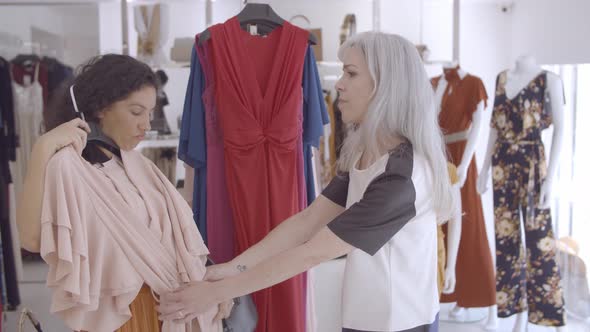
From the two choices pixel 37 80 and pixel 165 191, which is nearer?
pixel 165 191

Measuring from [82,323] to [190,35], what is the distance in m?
2.83

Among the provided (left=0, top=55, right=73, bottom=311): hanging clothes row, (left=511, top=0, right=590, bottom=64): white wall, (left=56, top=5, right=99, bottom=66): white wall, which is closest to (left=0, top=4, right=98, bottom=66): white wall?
(left=56, top=5, right=99, bottom=66): white wall

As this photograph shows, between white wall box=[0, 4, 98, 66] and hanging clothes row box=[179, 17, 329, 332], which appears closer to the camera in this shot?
hanging clothes row box=[179, 17, 329, 332]

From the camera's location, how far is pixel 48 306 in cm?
399

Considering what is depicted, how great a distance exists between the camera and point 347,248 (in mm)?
1469

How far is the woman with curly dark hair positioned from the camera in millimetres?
1342

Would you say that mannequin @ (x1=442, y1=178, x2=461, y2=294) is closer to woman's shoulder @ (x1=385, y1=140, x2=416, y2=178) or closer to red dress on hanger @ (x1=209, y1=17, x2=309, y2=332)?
red dress on hanger @ (x1=209, y1=17, x2=309, y2=332)

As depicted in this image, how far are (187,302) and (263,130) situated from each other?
90cm

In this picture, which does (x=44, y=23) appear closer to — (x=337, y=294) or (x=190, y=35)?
(x=190, y=35)

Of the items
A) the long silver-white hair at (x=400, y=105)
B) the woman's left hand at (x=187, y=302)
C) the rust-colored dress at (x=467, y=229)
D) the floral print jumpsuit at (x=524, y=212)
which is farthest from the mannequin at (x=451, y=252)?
the woman's left hand at (x=187, y=302)

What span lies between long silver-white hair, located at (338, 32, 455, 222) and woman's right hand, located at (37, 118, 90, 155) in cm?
76

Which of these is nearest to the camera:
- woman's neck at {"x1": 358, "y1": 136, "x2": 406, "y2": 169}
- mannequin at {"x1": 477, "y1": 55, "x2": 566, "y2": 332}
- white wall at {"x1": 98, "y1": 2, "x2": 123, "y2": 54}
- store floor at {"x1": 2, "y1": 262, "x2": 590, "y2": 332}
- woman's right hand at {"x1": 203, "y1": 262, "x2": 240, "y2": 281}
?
woman's neck at {"x1": 358, "y1": 136, "x2": 406, "y2": 169}

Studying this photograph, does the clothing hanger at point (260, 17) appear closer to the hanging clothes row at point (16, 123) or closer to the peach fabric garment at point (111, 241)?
the peach fabric garment at point (111, 241)

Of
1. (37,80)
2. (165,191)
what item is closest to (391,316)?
(165,191)
